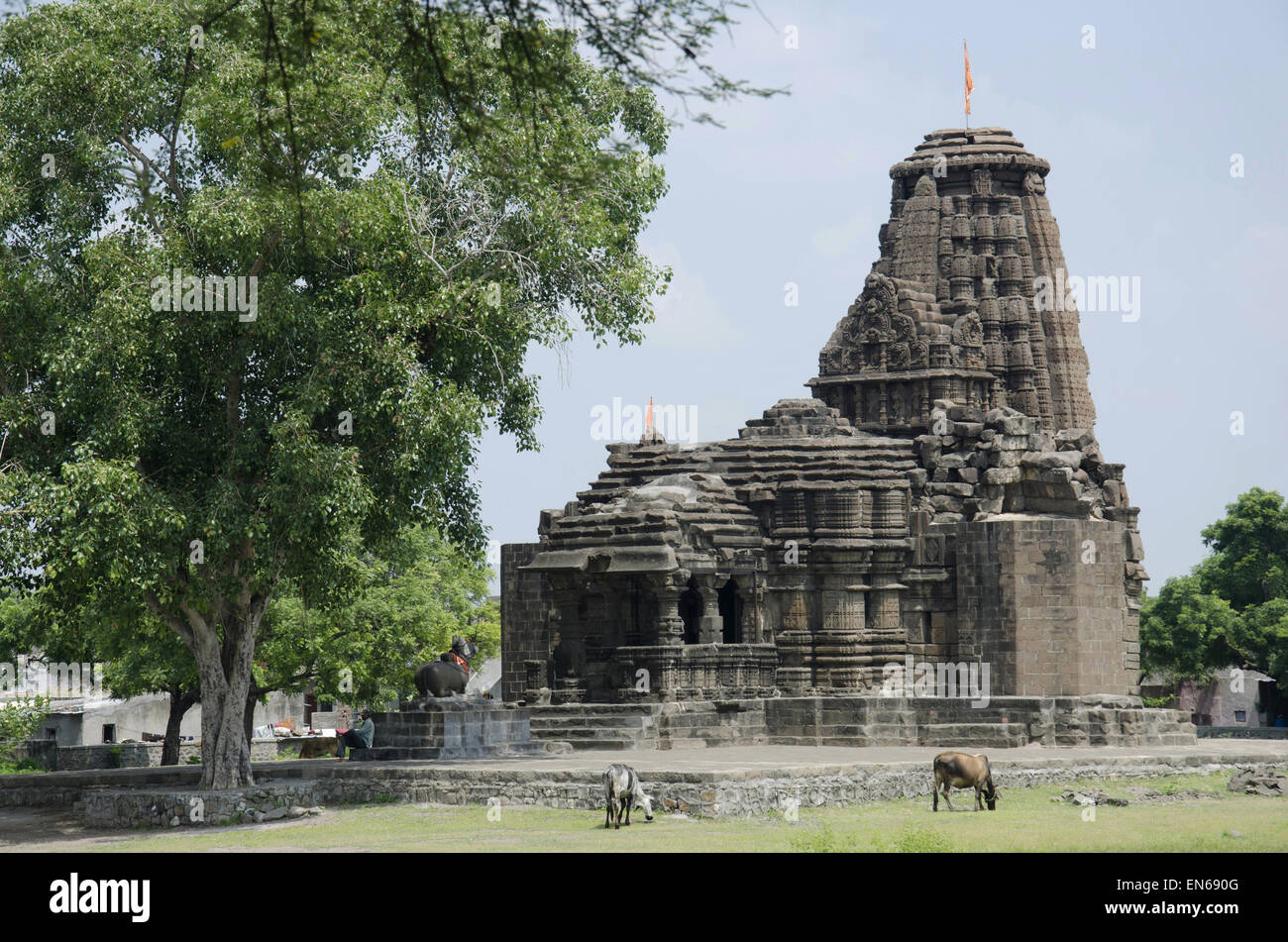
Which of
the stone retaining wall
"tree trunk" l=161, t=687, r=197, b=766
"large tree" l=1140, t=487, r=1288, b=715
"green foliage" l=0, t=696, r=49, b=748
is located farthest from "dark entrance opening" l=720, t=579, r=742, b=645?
"large tree" l=1140, t=487, r=1288, b=715

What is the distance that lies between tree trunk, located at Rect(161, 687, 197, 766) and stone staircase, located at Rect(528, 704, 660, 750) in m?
13.1

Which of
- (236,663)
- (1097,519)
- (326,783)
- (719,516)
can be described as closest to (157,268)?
(236,663)

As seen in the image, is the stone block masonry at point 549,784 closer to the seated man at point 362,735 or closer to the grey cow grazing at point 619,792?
the grey cow grazing at point 619,792

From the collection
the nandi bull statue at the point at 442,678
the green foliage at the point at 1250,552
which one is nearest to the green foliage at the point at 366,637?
the nandi bull statue at the point at 442,678

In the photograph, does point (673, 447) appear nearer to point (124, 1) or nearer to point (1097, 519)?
point (1097, 519)

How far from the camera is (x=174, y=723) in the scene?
161 feet

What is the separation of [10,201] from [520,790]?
12060mm

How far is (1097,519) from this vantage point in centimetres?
4275

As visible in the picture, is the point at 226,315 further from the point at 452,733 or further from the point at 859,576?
the point at 859,576

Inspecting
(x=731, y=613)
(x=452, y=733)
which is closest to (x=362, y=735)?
(x=452, y=733)

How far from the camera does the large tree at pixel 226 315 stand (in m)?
27.1

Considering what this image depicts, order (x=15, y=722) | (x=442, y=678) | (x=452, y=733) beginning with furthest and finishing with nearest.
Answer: (x=15, y=722)
(x=442, y=678)
(x=452, y=733)

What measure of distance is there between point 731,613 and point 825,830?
2213cm

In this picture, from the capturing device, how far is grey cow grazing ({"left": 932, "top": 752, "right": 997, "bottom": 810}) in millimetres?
27594
